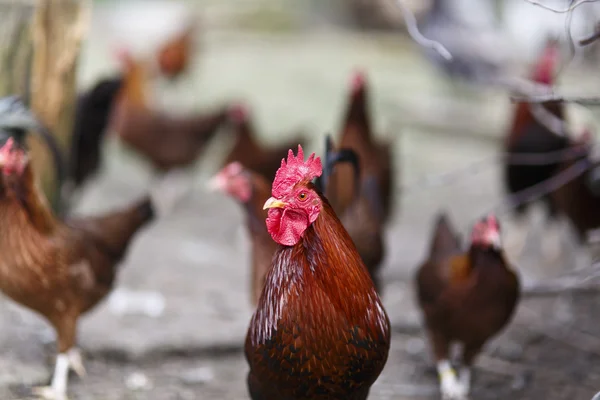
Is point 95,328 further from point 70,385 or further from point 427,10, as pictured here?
point 427,10

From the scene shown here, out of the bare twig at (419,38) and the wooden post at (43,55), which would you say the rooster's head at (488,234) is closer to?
the bare twig at (419,38)

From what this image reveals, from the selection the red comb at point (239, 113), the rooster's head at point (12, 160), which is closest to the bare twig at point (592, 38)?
the rooster's head at point (12, 160)

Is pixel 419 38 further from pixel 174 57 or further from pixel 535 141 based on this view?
pixel 174 57

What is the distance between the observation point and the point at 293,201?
2.54 meters

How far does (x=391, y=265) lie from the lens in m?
5.65

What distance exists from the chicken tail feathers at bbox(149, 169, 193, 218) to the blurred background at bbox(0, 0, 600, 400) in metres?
0.11

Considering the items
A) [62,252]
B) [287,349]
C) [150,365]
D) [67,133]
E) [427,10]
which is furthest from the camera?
[427,10]

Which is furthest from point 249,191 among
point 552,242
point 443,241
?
point 552,242

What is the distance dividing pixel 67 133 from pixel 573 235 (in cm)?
370

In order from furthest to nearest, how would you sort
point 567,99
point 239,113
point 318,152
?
point 318,152
point 239,113
point 567,99

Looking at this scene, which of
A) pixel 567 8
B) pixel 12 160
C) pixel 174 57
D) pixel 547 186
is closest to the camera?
pixel 567 8

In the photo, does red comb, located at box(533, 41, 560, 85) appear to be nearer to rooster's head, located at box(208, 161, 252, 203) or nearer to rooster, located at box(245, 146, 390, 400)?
rooster's head, located at box(208, 161, 252, 203)

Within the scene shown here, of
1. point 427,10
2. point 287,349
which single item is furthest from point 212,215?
point 427,10

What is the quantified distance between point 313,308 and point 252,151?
11.5ft
